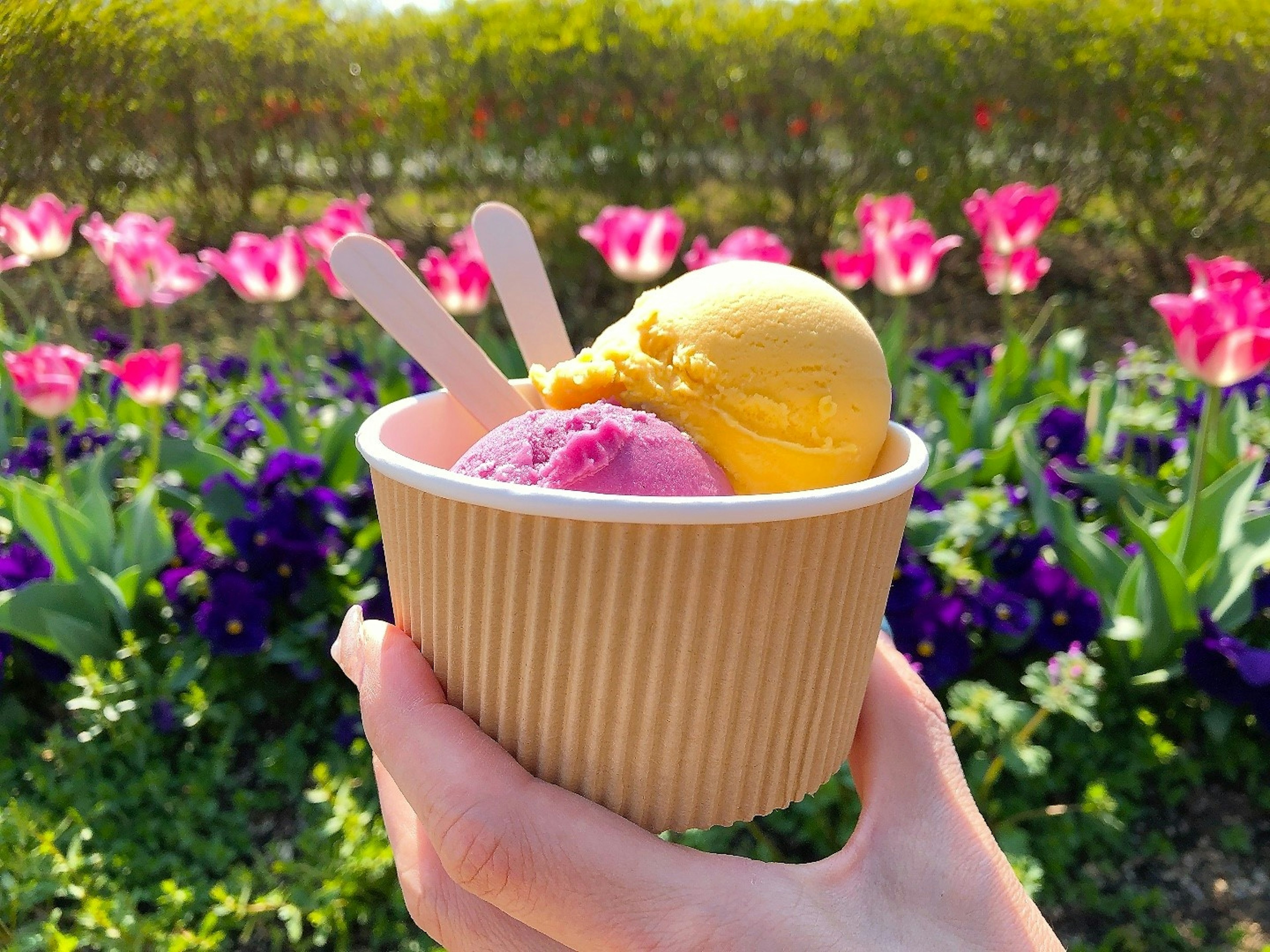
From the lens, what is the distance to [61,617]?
2.06m

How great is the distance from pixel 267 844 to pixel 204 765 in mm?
241

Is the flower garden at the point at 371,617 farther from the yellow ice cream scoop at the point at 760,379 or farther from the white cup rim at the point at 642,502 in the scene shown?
the white cup rim at the point at 642,502

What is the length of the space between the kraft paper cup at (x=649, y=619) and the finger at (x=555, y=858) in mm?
43

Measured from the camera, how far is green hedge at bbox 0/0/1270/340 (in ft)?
18.9

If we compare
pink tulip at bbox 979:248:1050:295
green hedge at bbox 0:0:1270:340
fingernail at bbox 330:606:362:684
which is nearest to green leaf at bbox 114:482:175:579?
fingernail at bbox 330:606:362:684

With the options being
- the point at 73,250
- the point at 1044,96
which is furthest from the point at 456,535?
the point at 1044,96

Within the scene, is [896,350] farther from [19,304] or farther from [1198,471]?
[19,304]

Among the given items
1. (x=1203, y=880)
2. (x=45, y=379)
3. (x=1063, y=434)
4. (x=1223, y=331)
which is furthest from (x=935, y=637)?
(x=45, y=379)

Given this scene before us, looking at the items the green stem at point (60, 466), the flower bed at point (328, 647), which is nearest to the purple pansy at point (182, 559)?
the flower bed at point (328, 647)

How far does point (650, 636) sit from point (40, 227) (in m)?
2.41

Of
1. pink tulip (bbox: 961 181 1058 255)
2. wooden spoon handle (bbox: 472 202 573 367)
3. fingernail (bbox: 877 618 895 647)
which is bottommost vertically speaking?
fingernail (bbox: 877 618 895 647)

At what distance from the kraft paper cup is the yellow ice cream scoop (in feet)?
0.27

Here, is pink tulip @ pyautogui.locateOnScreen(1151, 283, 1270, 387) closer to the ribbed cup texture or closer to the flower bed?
the flower bed

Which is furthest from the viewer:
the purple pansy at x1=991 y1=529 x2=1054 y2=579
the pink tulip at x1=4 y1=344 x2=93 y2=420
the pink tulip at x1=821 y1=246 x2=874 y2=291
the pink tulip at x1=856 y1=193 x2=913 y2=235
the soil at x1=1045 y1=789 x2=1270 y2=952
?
the pink tulip at x1=821 y1=246 x2=874 y2=291
